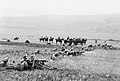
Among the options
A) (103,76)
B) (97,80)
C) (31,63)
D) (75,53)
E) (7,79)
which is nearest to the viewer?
(7,79)

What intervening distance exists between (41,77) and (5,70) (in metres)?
2.62

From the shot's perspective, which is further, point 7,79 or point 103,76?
point 103,76

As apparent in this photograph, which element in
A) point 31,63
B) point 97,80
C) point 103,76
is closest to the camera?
point 97,80

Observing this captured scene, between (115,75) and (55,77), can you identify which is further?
(115,75)

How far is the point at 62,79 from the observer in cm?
1337

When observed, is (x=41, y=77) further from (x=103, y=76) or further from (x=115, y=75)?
(x=115, y=75)

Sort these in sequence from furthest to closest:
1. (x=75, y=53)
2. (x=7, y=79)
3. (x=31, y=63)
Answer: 1. (x=75, y=53)
2. (x=31, y=63)
3. (x=7, y=79)

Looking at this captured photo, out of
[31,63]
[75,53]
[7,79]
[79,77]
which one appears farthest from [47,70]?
[75,53]

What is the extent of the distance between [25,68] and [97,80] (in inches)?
185

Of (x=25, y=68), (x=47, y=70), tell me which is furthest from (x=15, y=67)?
(x=47, y=70)

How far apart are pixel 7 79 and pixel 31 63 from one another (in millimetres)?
3355

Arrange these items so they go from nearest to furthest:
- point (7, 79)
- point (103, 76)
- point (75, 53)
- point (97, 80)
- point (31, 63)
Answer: point (7, 79) → point (97, 80) → point (103, 76) → point (31, 63) → point (75, 53)

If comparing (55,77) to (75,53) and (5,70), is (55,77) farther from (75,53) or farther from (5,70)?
(75,53)

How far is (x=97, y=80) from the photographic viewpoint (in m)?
13.6
